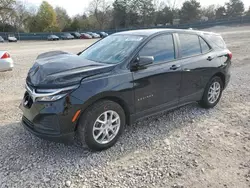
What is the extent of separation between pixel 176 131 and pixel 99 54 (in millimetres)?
1880

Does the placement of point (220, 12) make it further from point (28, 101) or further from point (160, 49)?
point (28, 101)

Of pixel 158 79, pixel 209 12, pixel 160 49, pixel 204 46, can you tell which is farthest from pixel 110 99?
pixel 209 12

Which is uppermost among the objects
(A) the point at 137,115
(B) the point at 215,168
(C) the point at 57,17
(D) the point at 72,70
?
(C) the point at 57,17

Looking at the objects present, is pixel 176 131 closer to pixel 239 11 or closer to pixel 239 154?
pixel 239 154

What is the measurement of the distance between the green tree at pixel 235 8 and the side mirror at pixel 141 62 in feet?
241

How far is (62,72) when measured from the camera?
305 cm

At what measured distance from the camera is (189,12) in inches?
2584

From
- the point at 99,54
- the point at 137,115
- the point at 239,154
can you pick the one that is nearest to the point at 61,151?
the point at 137,115

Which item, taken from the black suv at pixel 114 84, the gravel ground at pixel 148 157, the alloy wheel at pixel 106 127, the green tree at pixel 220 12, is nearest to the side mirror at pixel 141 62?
the black suv at pixel 114 84

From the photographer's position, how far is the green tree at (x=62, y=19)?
205ft

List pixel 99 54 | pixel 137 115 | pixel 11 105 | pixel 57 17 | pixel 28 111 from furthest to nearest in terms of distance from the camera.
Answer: pixel 57 17, pixel 11 105, pixel 99 54, pixel 137 115, pixel 28 111

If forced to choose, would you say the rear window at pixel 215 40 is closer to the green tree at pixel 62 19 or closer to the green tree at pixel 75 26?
the green tree at pixel 75 26

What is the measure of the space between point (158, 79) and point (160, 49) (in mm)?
542

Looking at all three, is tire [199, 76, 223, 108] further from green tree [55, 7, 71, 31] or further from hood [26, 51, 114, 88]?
green tree [55, 7, 71, 31]
